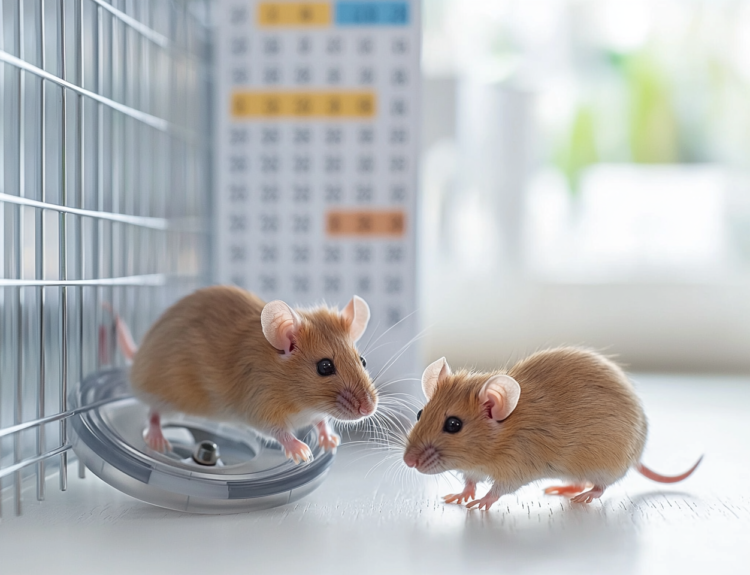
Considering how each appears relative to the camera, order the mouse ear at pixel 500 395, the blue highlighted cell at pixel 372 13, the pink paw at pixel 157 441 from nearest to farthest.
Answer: the mouse ear at pixel 500 395 → the pink paw at pixel 157 441 → the blue highlighted cell at pixel 372 13

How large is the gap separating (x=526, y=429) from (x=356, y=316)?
0.64ft

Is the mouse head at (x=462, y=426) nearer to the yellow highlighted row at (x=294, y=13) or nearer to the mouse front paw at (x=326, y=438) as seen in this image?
the mouse front paw at (x=326, y=438)

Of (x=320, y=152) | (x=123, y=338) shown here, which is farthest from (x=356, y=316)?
(x=320, y=152)

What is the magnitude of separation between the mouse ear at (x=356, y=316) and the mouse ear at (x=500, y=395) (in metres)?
0.14

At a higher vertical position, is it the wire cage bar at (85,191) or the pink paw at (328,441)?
the wire cage bar at (85,191)

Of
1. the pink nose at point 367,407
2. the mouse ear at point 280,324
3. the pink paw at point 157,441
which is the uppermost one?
the mouse ear at point 280,324

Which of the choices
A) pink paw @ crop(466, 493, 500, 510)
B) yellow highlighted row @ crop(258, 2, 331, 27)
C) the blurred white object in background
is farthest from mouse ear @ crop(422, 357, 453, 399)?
the blurred white object in background

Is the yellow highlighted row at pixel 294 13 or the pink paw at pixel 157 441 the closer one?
the pink paw at pixel 157 441

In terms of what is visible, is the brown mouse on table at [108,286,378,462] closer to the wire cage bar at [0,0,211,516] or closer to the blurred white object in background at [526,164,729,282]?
the wire cage bar at [0,0,211,516]

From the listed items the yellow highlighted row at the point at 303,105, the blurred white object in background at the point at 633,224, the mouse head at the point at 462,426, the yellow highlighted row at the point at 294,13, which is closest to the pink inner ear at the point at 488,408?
the mouse head at the point at 462,426

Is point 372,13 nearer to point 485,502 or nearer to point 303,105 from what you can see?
point 303,105

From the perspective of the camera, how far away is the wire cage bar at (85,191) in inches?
27.2

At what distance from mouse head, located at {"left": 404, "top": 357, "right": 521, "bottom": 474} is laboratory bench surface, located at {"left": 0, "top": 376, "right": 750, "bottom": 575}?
0.14 feet

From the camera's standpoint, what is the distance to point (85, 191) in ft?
2.85
